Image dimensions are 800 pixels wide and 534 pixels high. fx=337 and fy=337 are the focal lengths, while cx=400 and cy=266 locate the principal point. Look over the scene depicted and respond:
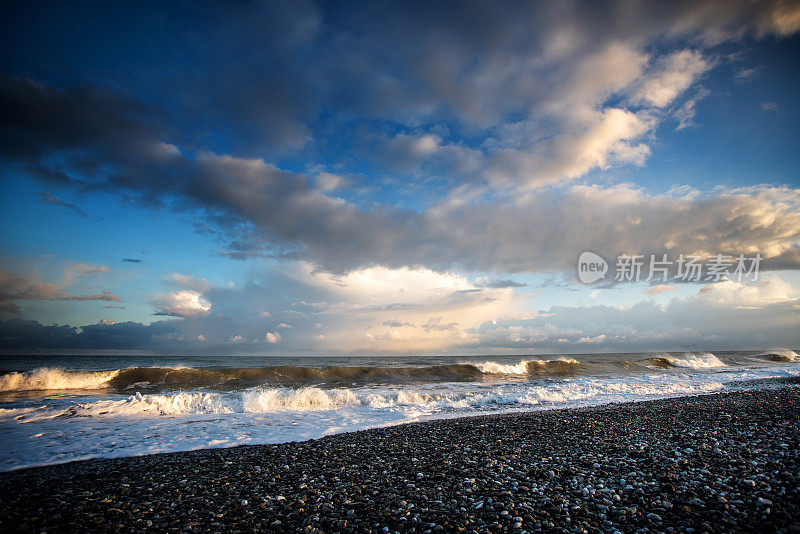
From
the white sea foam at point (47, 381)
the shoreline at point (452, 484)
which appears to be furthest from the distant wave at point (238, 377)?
the shoreline at point (452, 484)

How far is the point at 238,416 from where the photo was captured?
1569 cm

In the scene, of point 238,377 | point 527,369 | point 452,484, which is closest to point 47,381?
point 238,377

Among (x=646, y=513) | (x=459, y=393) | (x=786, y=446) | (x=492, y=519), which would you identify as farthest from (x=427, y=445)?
(x=459, y=393)

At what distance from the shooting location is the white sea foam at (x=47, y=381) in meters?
20.6

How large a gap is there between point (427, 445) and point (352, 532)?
4.97 metres

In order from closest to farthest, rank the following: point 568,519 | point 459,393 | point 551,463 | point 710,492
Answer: point 568,519 < point 710,492 < point 551,463 < point 459,393

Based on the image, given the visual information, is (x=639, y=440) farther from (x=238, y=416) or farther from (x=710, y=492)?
(x=238, y=416)

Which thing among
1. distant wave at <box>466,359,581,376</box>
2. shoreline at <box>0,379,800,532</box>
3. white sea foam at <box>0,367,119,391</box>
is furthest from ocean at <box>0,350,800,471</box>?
distant wave at <box>466,359,581,376</box>

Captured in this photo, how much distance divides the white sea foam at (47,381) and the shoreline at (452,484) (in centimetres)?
Result: 1878

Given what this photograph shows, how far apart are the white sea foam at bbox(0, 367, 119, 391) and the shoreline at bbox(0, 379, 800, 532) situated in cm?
1878

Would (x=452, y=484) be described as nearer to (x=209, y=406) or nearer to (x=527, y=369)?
Result: (x=209, y=406)

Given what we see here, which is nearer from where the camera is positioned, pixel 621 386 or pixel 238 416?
pixel 238 416

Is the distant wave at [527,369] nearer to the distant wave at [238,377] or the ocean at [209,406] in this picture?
the distant wave at [238,377]

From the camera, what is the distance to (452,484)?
6.61 m
